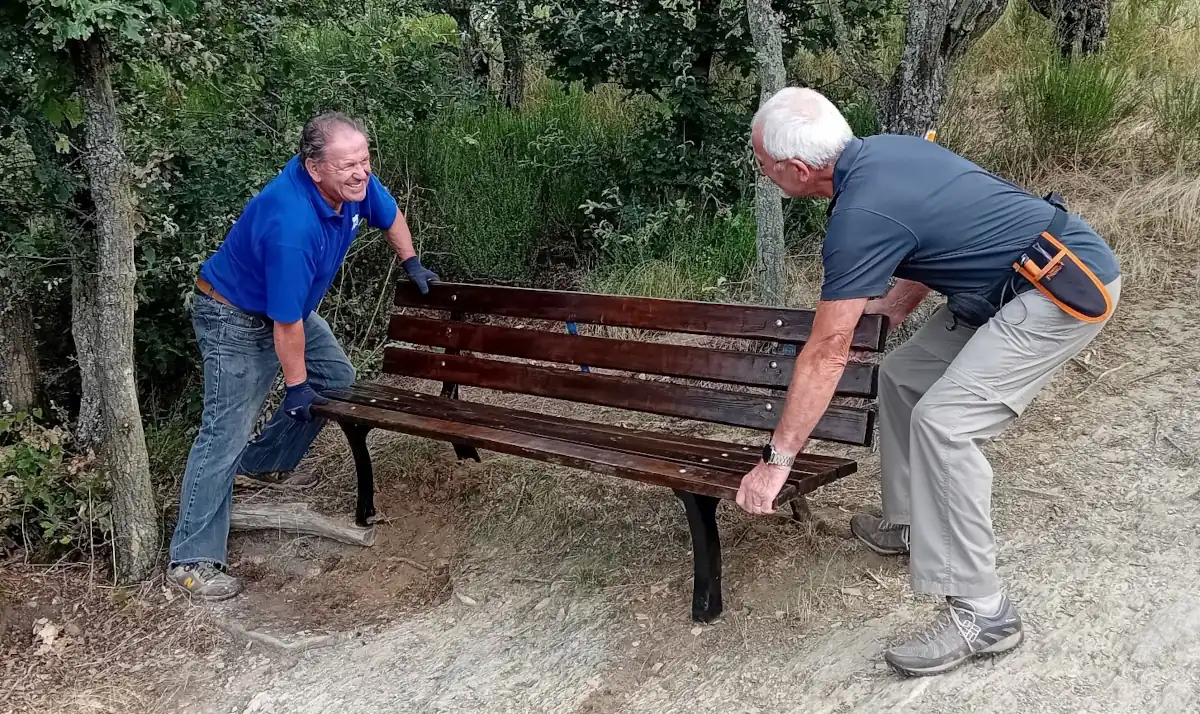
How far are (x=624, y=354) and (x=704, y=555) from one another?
94cm

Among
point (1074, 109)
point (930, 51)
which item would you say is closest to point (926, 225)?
point (930, 51)

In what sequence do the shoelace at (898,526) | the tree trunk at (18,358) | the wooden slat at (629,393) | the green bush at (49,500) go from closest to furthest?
the wooden slat at (629,393), the shoelace at (898,526), the green bush at (49,500), the tree trunk at (18,358)

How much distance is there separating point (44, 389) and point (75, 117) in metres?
1.80

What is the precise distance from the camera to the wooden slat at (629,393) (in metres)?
3.10

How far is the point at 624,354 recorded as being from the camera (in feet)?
12.1

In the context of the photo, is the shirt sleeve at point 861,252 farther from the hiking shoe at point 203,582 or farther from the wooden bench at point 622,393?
the hiking shoe at point 203,582

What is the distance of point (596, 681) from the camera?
3029mm

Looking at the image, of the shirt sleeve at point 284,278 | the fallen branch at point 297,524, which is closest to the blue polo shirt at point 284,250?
the shirt sleeve at point 284,278

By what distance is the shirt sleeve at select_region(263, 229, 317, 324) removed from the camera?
3.41 metres

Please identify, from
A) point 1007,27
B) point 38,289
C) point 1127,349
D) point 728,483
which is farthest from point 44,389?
point 1007,27

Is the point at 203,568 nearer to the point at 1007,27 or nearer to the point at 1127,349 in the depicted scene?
the point at 1127,349

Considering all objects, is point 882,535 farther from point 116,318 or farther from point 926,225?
point 116,318

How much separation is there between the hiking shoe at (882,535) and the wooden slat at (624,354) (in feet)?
1.66

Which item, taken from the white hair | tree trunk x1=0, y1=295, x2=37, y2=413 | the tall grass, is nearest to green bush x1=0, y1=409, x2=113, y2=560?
tree trunk x1=0, y1=295, x2=37, y2=413
